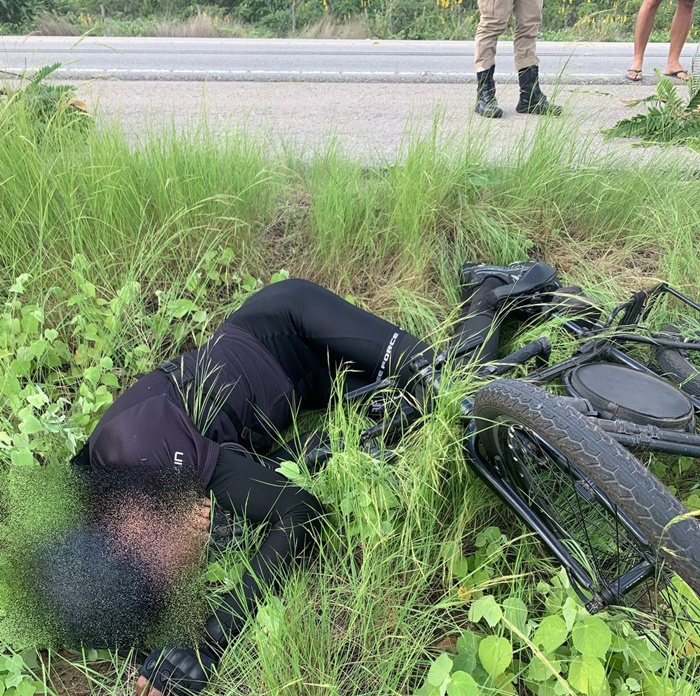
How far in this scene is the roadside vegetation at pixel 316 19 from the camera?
12.8 metres

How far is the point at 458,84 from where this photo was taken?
624 cm

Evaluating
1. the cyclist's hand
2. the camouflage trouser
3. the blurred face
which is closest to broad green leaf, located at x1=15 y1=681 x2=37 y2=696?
the cyclist's hand

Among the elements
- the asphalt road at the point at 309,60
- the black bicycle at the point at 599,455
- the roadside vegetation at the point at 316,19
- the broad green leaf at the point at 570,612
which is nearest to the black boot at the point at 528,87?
the asphalt road at the point at 309,60

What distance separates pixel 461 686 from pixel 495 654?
133 mm

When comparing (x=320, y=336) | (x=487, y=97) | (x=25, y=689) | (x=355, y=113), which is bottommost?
(x=25, y=689)

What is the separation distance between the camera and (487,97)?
14.2ft

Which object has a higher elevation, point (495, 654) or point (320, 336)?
point (320, 336)

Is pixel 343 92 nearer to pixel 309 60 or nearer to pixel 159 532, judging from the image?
pixel 309 60

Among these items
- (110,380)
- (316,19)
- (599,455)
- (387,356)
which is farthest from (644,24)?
(316,19)

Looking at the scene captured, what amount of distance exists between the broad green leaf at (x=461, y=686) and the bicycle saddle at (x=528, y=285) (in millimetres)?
1477

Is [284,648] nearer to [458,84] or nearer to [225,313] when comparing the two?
[225,313]

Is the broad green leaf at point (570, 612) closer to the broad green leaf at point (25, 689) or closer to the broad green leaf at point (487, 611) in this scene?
the broad green leaf at point (487, 611)

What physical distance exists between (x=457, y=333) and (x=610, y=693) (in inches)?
53.1

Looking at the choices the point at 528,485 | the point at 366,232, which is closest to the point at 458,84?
the point at 366,232
